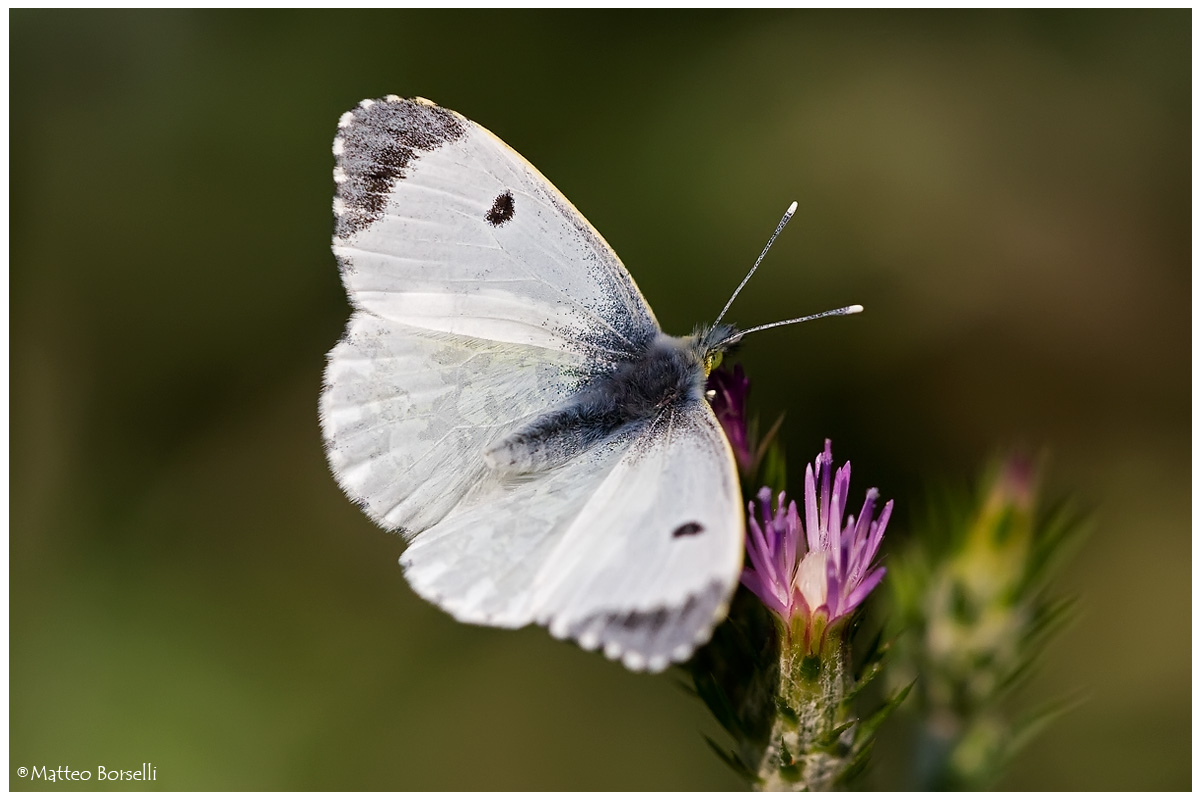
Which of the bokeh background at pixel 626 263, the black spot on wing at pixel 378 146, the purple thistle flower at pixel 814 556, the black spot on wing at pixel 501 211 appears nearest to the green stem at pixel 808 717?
the purple thistle flower at pixel 814 556

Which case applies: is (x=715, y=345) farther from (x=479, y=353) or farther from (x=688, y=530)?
(x=688, y=530)

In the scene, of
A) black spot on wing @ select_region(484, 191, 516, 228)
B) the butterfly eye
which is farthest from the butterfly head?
black spot on wing @ select_region(484, 191, 516, 228)

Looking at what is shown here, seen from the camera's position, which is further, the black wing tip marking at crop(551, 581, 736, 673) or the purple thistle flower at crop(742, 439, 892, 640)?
the purple thistle flower at crop(742, 439, 892, 640)

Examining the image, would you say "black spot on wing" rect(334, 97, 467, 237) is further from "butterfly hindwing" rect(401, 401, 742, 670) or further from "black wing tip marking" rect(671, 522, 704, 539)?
"black wing tip marking" rect(671, 522, 704, 539)

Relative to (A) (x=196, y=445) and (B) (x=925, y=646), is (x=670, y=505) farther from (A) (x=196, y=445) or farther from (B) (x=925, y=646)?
(A) (x=196, y=445)

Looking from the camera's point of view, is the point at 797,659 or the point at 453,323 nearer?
the point at 797,659

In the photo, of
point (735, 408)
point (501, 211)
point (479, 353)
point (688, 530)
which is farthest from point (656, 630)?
point (501, 211)

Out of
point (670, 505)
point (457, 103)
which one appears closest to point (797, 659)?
point (670, 505)
